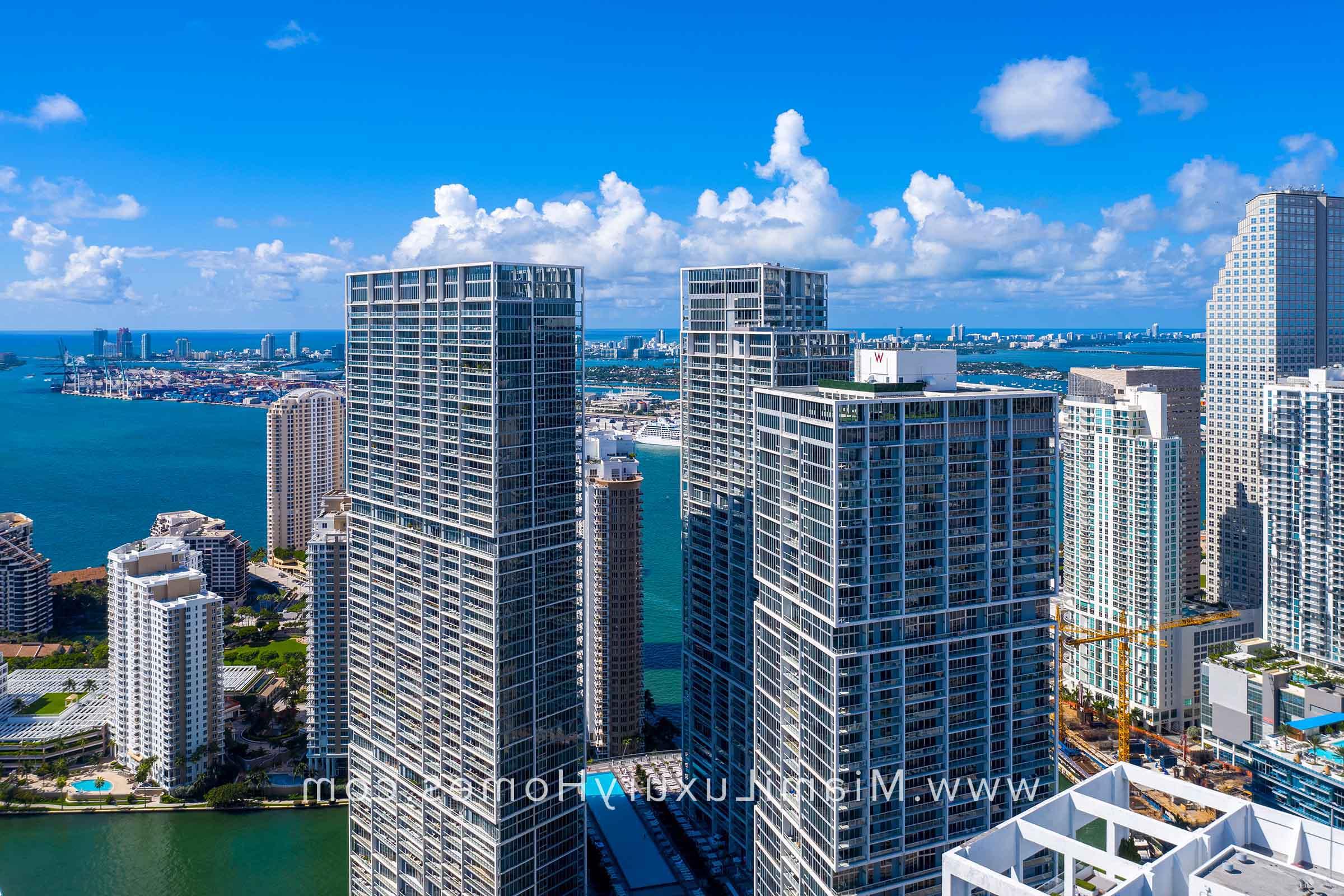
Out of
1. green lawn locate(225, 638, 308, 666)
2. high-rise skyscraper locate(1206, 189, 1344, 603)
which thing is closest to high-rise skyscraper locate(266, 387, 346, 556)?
green lawn locate(225, 638, 308, 666)

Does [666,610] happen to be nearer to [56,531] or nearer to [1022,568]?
[1022,568]

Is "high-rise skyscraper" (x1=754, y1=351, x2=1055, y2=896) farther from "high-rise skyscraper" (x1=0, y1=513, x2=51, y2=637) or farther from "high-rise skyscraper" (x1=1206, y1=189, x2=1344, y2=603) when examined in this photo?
"high-rise skyscraper" (x1=0, y1=513, x2=51, y2=637)

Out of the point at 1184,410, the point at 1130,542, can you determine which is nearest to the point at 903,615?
the point at 1130,542

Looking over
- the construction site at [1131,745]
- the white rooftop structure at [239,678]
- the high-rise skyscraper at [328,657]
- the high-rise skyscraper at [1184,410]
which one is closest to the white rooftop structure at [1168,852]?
the construction site at [1131,745]

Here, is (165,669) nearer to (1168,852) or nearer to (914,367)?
(914,367)

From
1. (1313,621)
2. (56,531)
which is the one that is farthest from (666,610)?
(56,531)

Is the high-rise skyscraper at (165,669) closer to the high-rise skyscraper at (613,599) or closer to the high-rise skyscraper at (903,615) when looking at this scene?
the high-rise skyscraper at (613,599)
